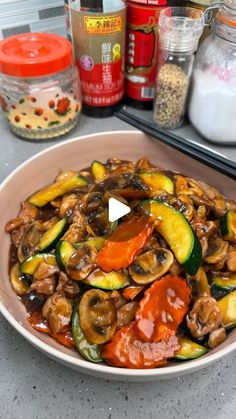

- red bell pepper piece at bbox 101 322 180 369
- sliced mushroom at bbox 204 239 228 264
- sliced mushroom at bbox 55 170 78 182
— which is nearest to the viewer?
red bell pepper piece at bbox 101 322 180 369

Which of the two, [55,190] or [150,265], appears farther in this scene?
[55,190]

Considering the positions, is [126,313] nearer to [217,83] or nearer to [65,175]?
[65,175]

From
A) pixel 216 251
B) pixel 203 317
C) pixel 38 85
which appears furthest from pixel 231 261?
pixel 38 85

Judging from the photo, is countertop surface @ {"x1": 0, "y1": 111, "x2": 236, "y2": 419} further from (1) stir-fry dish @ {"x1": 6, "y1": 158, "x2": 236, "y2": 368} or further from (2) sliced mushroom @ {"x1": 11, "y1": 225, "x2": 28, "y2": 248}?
(2) sliced mushroom @ {"x1": 11, "y1": 225, "x2": 28, "y2": 248}

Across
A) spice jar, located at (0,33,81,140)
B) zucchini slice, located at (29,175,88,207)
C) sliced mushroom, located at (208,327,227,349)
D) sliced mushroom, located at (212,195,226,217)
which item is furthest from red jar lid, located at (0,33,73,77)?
sliced mushroom, located at (208,327,227,349)

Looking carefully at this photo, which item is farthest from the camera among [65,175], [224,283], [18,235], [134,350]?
[65,175]

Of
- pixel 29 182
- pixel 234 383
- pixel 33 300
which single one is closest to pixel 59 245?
pixel 33 300
